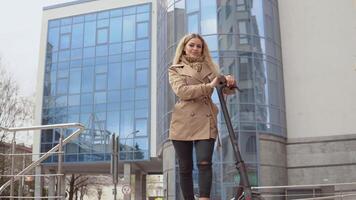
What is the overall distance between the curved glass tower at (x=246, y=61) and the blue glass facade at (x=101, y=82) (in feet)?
41.1

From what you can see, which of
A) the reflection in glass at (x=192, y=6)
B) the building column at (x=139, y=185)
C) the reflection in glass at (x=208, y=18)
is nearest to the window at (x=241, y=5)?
the reflection in glass at (x=208, y=18)

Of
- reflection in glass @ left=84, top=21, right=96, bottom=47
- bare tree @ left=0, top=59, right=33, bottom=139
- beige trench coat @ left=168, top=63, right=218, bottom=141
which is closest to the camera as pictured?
beige trench coat @ left=168, top=63, right=218, bottom=141

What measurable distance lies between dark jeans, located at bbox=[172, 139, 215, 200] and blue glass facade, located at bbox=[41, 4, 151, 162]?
36.6 meters

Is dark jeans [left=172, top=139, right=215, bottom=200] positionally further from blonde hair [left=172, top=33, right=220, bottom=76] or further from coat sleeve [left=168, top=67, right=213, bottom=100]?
blonde hair [left=172, top=33, right=220, bottom=76]

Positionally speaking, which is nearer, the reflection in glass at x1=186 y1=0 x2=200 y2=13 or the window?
the window

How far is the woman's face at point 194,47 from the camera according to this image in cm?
453

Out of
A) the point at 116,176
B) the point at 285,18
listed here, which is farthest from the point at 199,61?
the point at 285,18

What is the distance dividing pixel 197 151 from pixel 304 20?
27527 mm

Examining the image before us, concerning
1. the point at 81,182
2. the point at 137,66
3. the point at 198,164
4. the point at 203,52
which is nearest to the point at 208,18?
the point at 137,66

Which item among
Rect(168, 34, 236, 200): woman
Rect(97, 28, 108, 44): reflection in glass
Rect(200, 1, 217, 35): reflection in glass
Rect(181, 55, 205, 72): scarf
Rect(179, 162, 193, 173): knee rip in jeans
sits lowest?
Rect(179, 162, 193, 173): knee rip in jeans

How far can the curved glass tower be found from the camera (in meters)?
27.0

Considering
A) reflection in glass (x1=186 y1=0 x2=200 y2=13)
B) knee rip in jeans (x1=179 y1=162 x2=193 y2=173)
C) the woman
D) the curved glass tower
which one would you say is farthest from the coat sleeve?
reflection in glass (x1=186 y1=0 x2=200 y2=13)

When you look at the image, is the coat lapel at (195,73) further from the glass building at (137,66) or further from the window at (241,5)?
the window at (241,5)

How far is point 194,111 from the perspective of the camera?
14.5 feet
